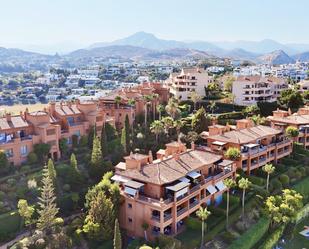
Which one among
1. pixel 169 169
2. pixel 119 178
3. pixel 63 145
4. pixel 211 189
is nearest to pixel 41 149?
pixel 63 145

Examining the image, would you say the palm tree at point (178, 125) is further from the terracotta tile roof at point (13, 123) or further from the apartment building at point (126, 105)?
the terracotta tile roof at point (13, 123)

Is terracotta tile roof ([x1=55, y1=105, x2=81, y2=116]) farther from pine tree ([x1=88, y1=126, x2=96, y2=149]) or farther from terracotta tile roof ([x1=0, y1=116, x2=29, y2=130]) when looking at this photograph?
terracotta tile roof ([x1=0, y1=116, x2=29, y2=130])

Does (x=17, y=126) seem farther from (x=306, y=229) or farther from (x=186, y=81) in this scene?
(x=186, y=81)

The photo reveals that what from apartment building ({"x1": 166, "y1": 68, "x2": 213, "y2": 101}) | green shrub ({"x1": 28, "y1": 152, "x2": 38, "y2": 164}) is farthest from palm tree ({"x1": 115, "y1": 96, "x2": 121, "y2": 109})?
apartment building ({"x1": 166, "y1": 68, "x2": 213, "y2": 101})

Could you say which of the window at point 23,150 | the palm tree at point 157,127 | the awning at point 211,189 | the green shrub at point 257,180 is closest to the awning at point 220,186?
the awning at point 211,189

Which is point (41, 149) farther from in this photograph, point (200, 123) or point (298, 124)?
point (298, 124)

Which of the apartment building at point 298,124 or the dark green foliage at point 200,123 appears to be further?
the dark green foliage at point 200,123
